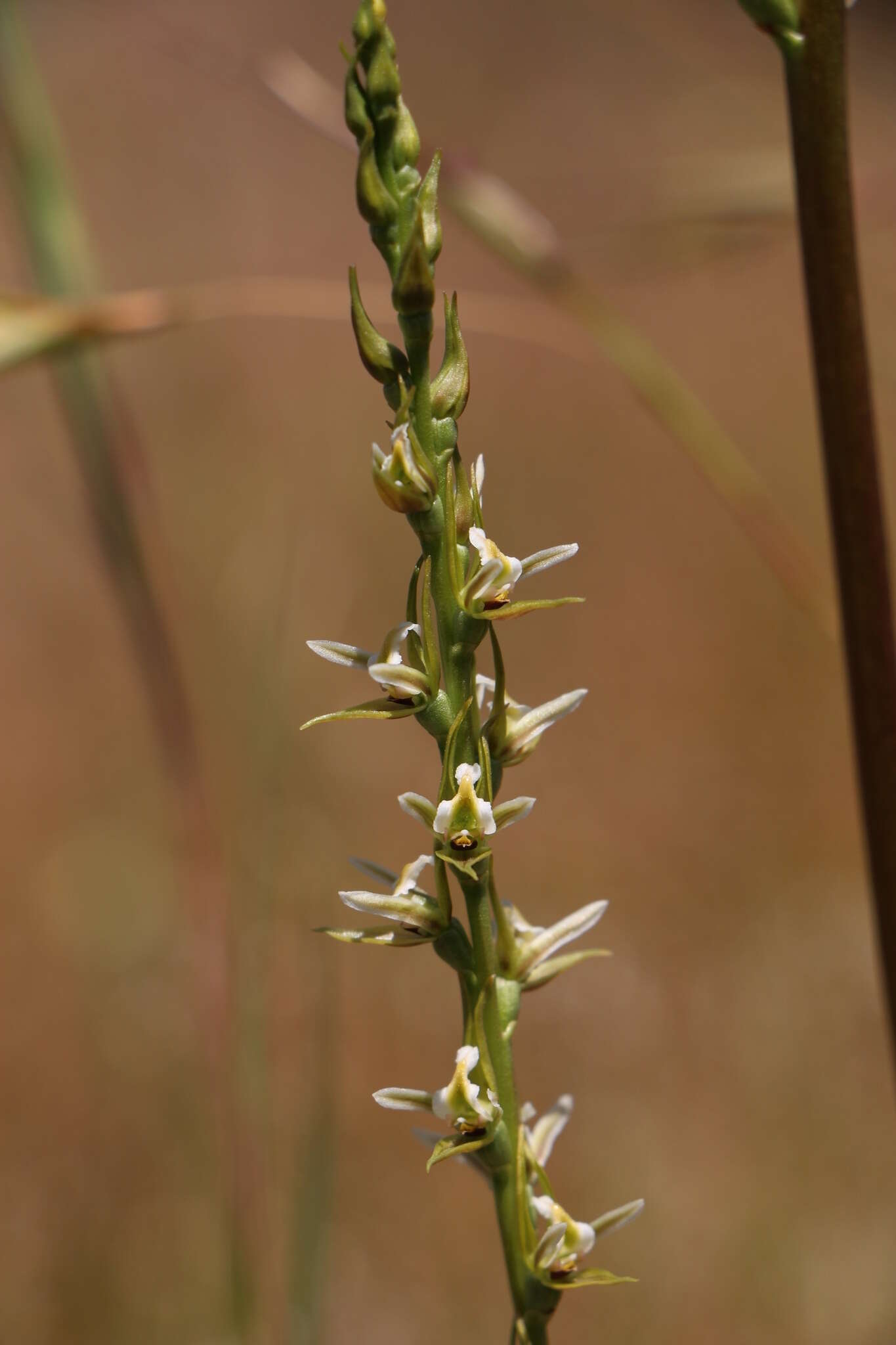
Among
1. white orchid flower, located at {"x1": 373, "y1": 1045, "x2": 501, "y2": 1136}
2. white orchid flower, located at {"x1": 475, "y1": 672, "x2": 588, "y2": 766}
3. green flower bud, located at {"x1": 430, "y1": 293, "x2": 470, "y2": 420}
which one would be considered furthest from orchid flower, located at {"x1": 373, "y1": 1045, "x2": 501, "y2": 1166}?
green flower bud, located at {"x1": 430, "y1": 293, "x2": 470, "y2": 420}

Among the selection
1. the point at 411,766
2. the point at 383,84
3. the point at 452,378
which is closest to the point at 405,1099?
the point at 452,378

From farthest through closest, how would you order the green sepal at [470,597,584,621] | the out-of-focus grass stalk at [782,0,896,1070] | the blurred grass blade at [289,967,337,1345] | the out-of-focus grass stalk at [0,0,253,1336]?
the out-of-focus grass stalk at [0,0,253,1336] → the blurred grass blade at [289,967,337,1345] → the out-of-focus grass stalk at [782,0,896,1070] → the green sepal at [470,597,584,621]

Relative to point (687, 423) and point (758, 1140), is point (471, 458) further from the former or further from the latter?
point (687, 423)

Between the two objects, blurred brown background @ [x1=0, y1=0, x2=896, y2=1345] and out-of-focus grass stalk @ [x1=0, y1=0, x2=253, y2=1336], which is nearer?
out-of-focus grass stalk @ [x1=0, y1=0, x2=253, y2=1336]

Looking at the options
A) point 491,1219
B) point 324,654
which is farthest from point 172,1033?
point 324,654

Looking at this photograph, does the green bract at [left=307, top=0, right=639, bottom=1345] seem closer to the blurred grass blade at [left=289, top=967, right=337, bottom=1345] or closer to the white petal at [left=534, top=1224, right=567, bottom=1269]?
the white petal at [left=534, top=1224, right=567, bottom=1269]

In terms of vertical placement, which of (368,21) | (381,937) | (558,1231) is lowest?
(558,1231)

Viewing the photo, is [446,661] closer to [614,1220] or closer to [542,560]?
[542,560]
